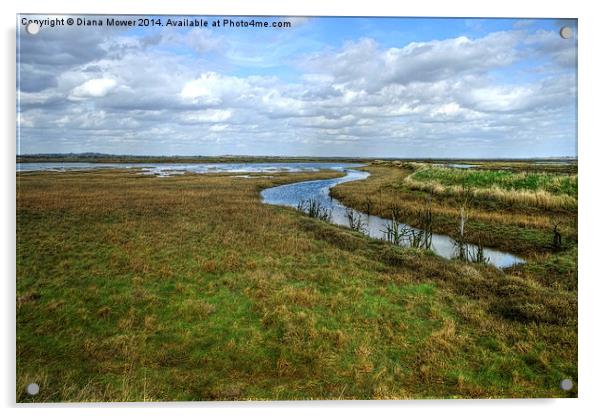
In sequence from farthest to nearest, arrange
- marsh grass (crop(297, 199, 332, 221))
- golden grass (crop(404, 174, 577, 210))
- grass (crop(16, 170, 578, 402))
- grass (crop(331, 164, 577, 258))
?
marsh grass (crop(297, 199, 332, 221)), golden grass (crop(404, 174, 577, 210)), grass (crop(331, 164, 577, 258)), grass (crop(16, 170, 578, 402))

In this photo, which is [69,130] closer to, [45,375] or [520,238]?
[45,375]

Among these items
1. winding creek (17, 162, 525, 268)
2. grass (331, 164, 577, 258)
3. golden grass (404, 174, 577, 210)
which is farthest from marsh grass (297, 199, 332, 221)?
golden grass (404, 174, 577, 210)

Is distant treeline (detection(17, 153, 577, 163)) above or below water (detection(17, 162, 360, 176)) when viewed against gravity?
above

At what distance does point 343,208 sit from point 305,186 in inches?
50.3

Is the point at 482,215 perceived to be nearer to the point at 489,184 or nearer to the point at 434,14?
the point at 489,184

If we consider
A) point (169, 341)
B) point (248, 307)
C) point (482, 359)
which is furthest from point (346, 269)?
point (169, 341)

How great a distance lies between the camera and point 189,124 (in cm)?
580

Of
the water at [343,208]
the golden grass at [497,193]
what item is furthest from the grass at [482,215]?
the water at [343,208]

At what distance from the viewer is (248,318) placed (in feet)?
16.6

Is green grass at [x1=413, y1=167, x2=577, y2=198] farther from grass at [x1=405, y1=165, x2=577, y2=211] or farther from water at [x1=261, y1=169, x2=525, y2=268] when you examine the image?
water at [x1=261, y1=169, x2=525, y2=268]

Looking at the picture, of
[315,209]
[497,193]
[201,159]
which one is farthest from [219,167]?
[497,193]

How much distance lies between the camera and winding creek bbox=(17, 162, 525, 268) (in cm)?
608

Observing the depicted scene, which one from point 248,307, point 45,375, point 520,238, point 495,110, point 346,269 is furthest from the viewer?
point 520,238
